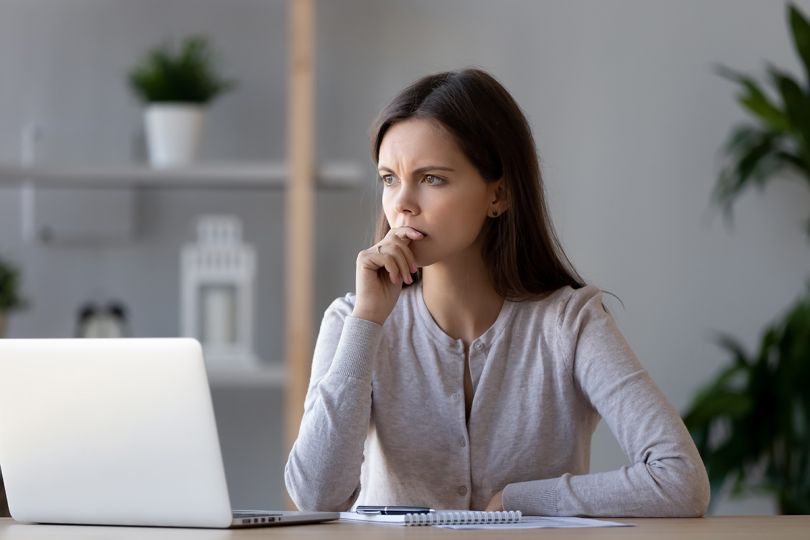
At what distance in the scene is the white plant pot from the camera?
2920 mm

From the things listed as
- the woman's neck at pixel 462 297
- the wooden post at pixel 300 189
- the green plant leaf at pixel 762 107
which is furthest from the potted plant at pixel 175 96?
the woman's neck at pixel 462 297

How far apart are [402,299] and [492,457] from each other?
29 cm

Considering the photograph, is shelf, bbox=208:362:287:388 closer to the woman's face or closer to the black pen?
the woman's face

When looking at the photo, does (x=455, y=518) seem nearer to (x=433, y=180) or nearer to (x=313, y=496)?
(x=313, y=496)

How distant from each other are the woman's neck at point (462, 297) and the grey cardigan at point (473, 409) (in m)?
0.02

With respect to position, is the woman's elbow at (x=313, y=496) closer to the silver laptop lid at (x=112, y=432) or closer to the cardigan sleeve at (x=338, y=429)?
the cardigan sleeve at (x=338, y=429)

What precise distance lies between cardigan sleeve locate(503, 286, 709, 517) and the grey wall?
163 centimetres

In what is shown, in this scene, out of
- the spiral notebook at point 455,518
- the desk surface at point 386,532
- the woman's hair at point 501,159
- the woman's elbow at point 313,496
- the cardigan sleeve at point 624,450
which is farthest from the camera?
the woman's hair at point 501,159

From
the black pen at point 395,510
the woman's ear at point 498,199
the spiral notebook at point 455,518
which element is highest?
the woman's ear at point 498,199

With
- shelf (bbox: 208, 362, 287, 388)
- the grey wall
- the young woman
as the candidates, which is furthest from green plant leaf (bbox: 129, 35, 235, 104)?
the young woman

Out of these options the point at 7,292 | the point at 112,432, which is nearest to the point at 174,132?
the point at 7,292

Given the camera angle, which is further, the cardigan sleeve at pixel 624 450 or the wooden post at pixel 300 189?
the wooden post at pixel 300 189

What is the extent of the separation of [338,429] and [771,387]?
1.67 meters

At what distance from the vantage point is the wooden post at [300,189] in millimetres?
2834
